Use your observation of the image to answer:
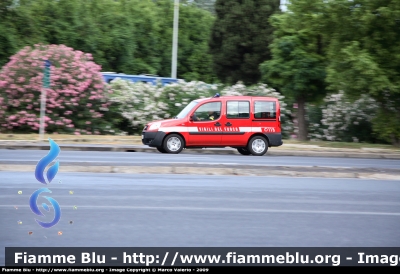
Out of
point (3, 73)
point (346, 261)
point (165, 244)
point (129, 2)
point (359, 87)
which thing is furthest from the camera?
point (129, 2)

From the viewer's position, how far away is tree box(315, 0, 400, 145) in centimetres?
2811

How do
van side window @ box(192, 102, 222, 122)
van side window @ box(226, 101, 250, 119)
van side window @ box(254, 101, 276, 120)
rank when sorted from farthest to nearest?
van side window @ box(254, 101, 276, 120) → van side window @ box(226, 101, 250, 119) → van side window @ box(192, 102, 222, 122)

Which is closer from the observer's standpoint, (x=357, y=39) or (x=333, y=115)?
(x=357, y=39)

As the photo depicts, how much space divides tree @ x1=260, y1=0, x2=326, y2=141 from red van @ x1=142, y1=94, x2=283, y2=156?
958 centimetres

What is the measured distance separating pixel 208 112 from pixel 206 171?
6.93m

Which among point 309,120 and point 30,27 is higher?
point 30,27

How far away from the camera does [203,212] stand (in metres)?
10.6

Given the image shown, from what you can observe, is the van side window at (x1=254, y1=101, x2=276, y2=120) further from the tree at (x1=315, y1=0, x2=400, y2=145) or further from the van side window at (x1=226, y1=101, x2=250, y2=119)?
the tree at (x1=315, y1=0, x2=400, y2=145)

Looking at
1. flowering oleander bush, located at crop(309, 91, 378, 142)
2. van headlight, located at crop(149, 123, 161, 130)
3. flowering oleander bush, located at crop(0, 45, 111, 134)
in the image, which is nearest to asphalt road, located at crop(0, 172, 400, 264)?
van headlight, located at crop(149, 123, 161, 130)

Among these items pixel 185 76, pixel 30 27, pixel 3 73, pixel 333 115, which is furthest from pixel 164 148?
pixel 185 76

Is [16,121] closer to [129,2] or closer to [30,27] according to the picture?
[30,27]

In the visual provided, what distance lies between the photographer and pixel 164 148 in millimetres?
22688

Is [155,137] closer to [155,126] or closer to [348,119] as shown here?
[155,126]

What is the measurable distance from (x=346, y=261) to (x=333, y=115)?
27.7 metres
